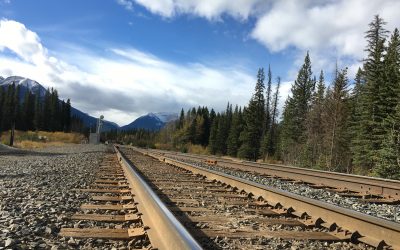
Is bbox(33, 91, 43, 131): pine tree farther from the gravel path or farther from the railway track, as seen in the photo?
the railway track

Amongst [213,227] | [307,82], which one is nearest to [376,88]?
[307,82]

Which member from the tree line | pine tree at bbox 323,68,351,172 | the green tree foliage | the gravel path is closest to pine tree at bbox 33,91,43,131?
the tree line

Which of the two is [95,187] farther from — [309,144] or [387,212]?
[309,144]

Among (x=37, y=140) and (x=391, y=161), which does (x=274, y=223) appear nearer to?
(x=391, y=161)

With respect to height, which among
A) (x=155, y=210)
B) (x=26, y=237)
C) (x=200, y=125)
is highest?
(x=200, y=125)

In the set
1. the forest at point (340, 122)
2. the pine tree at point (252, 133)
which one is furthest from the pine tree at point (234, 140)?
the pine tree at point (252, 133)

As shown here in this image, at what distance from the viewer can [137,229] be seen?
4895mm

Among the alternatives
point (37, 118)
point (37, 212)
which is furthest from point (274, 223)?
point (37, 118)

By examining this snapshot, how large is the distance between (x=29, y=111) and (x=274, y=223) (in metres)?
142

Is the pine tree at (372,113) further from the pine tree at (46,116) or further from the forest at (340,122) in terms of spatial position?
the pine tree at (46,116)

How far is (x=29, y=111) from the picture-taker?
136250 millimetres

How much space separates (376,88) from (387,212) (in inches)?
1363

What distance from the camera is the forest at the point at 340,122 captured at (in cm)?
3111

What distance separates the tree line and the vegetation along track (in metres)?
126
